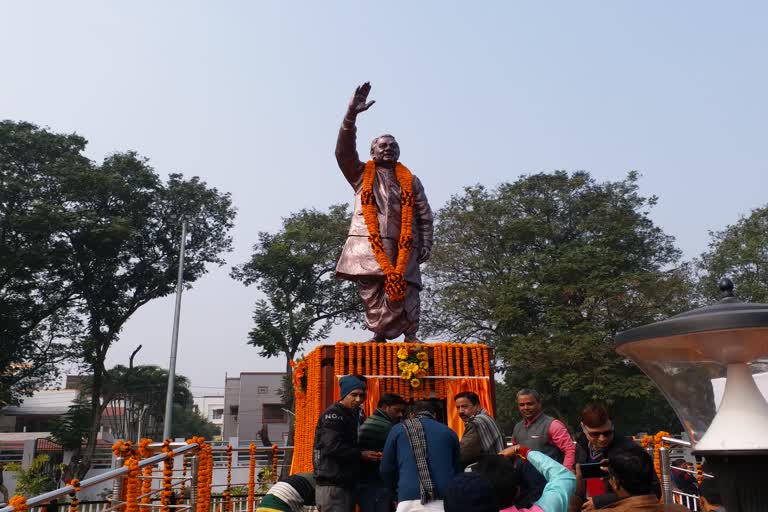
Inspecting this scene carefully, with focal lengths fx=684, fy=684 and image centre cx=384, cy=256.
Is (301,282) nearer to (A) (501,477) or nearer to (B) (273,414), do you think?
(B) (273,414)

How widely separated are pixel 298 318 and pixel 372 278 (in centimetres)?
1531

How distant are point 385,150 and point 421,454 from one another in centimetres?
489

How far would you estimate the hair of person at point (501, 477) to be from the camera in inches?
84.6

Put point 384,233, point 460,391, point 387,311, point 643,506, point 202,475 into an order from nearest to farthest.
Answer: point 643,506 < point 202,475 < point 460,391 < point 387,311 < point 384,233

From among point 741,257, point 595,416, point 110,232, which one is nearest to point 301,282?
point 110,232

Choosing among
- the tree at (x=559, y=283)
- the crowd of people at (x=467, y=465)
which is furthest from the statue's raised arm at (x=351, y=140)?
the tree at (x=559, y=283)

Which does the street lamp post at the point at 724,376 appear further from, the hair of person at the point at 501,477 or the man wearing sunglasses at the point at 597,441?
the man wearing sunglasses at the point at 597,441

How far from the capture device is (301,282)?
894 inches

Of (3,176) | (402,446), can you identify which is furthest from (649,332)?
(3,176)

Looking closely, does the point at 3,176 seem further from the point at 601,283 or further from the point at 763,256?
the point at 763,256

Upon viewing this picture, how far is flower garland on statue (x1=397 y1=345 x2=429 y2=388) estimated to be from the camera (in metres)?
6.76

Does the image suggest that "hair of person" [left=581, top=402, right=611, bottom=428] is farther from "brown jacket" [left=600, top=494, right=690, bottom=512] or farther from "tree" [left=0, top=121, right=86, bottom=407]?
"tree" [left=0, top=121, right=86, bottom=407]

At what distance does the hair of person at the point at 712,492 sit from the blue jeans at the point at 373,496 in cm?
216

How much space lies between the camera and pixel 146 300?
2159 cm
